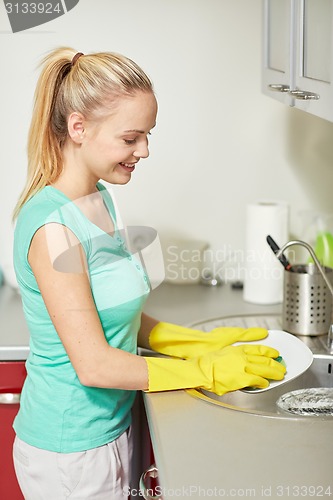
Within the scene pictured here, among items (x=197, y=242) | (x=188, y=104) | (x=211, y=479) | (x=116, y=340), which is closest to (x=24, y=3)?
(x=188, y=104)

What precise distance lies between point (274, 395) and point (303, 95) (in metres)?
0.57

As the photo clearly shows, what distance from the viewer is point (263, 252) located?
1940 mm

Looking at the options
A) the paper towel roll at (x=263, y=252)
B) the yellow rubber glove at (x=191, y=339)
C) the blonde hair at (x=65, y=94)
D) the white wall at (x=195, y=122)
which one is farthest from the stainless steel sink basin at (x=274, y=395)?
the white wall at (x=195, y=122)

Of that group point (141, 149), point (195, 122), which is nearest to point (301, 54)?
point (141, 149)

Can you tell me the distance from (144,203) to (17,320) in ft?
1.65

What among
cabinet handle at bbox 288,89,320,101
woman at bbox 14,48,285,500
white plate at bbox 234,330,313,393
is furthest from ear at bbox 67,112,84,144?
white plate at bbox 234,330,313,393

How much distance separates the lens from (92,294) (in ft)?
4.23

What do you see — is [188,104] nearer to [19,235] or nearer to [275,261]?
[275,261]

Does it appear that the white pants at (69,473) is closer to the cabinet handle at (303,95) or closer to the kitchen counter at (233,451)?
the kitchen counter at (233,451)

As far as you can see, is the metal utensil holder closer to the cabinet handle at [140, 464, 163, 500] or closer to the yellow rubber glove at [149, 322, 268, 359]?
the yellow rubber glove at [149, 322, 268, 359]

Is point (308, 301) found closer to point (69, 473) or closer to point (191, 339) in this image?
point (191, 339)

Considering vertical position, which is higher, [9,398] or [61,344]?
[61,344]

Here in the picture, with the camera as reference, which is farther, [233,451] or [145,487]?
[145,487]

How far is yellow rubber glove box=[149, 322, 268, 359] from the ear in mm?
468
